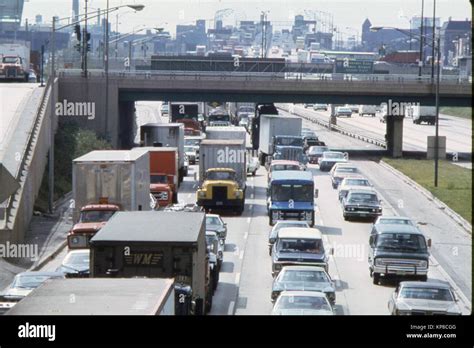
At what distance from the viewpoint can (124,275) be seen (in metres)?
16.7

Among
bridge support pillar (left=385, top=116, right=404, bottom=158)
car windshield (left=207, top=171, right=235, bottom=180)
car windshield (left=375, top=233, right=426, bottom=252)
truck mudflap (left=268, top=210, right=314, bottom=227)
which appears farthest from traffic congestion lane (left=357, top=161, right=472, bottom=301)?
bridge support pillar (left=385, top=116, right=404, bottom=158)

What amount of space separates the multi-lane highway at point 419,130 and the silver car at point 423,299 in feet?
195

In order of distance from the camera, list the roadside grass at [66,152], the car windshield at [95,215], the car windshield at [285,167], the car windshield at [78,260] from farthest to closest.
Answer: the car windshield at [285,167] → the roadside grass at [66,152] → the car windshield at [95,215] → the car windshield at [78,260]

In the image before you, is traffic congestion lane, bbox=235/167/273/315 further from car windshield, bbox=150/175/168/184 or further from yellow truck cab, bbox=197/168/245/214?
car windshield, bbox=150/175/168/184

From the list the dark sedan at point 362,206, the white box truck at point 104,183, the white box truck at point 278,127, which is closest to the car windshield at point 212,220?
the white box truck at point 104,183

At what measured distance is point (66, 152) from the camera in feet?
169

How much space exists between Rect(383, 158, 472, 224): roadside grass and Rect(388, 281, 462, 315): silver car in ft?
60.8

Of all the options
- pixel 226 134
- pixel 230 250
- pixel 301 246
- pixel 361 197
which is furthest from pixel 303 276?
pixel 226 134

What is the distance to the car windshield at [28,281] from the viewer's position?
64.6 feet

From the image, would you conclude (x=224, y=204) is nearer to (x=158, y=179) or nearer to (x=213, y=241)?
(x=158, y=179)

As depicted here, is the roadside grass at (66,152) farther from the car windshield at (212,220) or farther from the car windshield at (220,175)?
the car windshield at (212,220)
